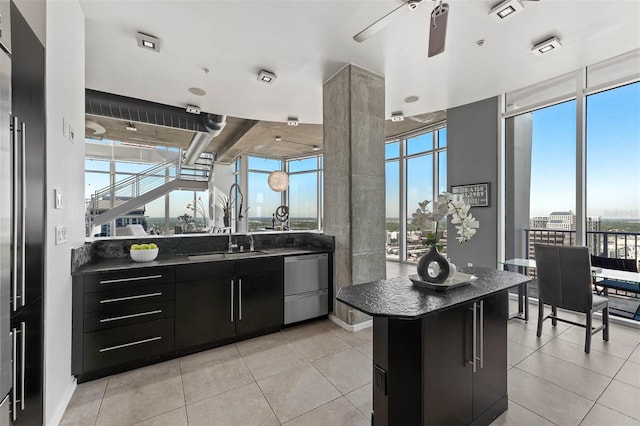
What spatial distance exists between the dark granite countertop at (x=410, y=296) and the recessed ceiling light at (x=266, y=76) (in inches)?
108

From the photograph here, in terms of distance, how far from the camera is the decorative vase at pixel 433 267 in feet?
5.45

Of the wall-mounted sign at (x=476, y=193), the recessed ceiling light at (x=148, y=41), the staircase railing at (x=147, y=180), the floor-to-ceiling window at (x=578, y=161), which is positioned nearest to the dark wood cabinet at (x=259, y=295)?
the recessed ceiling light at (x=148, y=41)

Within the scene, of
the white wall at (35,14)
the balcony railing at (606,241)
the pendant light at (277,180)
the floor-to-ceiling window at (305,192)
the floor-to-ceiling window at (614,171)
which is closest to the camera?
the white wall at (35,14)

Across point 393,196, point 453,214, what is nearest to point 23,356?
point 453,214

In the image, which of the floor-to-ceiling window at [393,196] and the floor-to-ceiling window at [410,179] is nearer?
the floor-to-ceiling window at [410,179]

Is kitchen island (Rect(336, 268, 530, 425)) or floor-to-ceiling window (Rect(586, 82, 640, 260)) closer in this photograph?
kitchen island (Rect(336, 268, 530, 425))

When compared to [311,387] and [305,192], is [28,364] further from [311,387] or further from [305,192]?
[305,192]

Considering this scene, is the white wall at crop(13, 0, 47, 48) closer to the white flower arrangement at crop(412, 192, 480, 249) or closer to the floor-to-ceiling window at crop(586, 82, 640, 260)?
the white flower arrangement at crop(412, 192, 480, 249)

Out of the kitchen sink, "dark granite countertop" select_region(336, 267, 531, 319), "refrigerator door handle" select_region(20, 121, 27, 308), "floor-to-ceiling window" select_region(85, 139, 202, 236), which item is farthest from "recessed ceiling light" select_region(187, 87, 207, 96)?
"floor-to-ceiling window" select_region(85, 139, 202, 236)

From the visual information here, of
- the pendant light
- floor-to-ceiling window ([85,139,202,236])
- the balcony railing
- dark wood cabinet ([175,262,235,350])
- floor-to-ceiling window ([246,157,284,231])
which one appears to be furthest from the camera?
floor-to-ceiling window ([246,157,284,231])

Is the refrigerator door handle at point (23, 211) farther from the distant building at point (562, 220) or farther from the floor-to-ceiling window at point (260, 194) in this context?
the floor-to-ceiling window at point (260, 194)

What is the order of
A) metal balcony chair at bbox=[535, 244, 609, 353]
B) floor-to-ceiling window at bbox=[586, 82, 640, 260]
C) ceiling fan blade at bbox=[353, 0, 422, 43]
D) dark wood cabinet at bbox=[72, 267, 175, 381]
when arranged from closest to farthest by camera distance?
ceiling fan blade at bbox=[353, 0, 422, 43], dark wood cabinet at bbox=[72, 267, 175, 381], metal balcony chair at bbox=[535, 244, 609, 353], floor-to-ceiling window at bbox=[586, 82, 640, 260]

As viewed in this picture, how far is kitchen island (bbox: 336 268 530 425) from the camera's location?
1358 millimetres

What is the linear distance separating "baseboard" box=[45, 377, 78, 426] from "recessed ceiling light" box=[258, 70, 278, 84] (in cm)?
337
